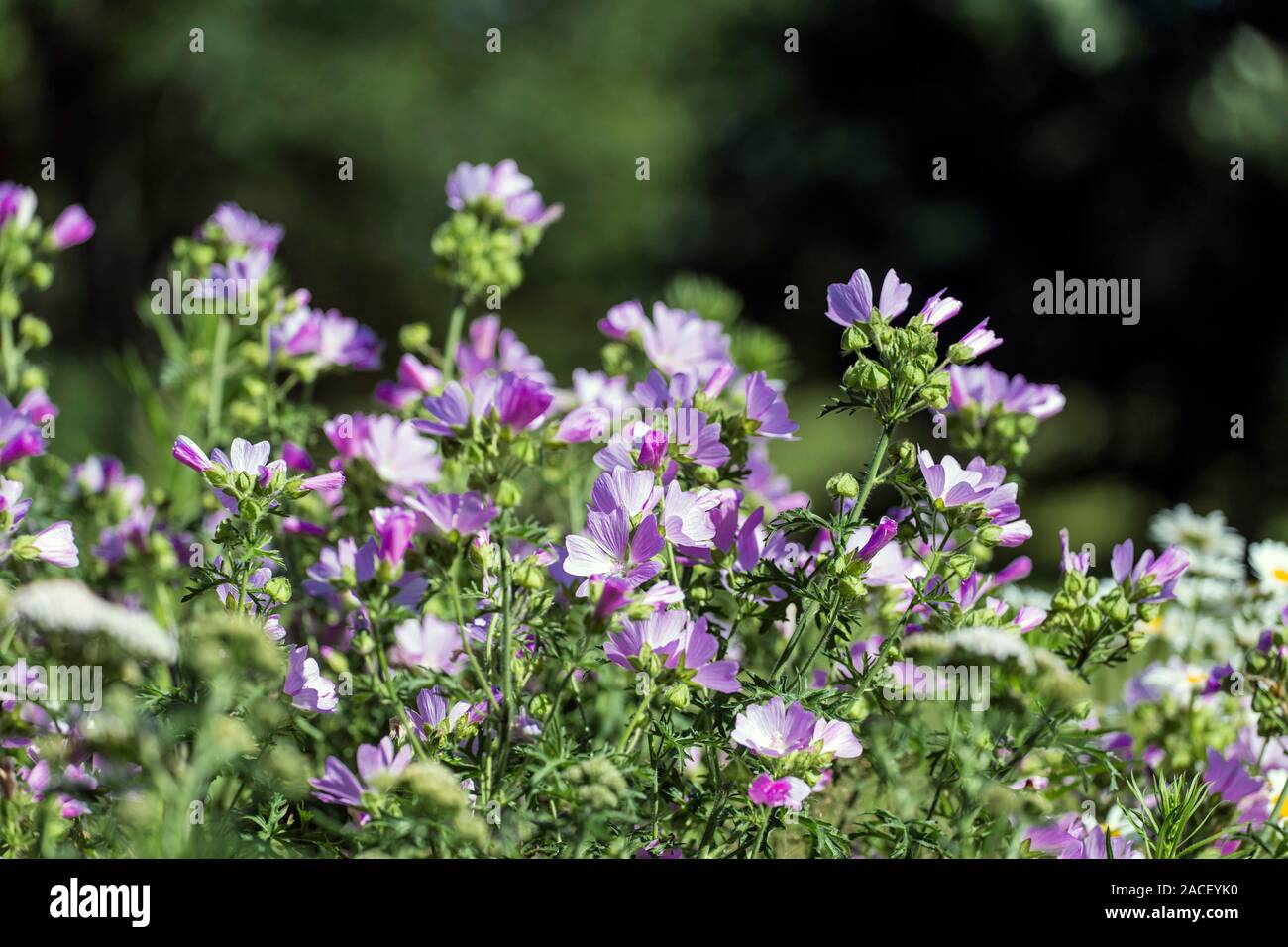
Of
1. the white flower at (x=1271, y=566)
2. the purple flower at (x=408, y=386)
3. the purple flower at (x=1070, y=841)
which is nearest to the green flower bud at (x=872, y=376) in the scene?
the purple flower at (x=1070, y=841)

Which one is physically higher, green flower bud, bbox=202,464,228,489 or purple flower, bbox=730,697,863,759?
green flower bud, bbox=202,464,228,489

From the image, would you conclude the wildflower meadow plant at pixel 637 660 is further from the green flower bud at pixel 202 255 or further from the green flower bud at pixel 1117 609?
the green flower bud at pixel 202 255

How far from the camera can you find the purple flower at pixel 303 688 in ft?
2.95

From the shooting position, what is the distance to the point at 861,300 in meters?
0.95

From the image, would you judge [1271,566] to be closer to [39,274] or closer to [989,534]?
[989,534]

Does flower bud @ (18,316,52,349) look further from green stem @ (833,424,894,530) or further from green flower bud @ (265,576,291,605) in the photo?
green stem @ (833,424,894,530)

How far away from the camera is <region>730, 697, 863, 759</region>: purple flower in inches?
33.2

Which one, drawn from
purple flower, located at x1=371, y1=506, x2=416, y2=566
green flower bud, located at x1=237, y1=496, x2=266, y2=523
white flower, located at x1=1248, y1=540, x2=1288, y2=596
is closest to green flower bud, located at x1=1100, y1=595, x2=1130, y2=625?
white flower, located at x1=1248, y1=540, x2=1288, y2=596

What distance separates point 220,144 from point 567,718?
29.1ft

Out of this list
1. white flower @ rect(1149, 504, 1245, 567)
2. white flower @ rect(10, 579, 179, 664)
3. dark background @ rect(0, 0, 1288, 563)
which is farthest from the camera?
dark background @ rect(0, 0, 1288, 563)

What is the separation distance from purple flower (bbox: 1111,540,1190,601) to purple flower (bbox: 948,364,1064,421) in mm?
197

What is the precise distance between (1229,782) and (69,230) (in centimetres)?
133
